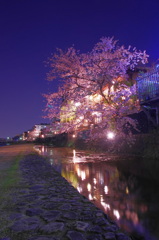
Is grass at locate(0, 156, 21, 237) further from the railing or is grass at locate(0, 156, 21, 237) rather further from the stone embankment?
the railing

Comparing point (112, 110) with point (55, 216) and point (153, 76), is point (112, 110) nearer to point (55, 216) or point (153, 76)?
point (153, 76)

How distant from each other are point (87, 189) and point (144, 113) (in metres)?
12.3

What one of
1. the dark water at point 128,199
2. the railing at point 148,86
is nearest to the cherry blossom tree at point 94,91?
the railing at point 148,86

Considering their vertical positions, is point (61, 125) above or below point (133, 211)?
above

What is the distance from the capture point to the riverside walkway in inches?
138

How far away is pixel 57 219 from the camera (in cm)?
420

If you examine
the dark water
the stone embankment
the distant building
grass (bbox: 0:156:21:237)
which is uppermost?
the distant building

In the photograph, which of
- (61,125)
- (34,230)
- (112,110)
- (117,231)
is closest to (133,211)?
(117,231)

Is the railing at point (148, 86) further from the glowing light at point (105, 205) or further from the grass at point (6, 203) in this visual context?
the grass at point (6, 203)

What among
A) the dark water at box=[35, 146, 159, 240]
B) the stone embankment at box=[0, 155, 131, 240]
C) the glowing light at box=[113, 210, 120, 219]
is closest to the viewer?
the stone embankment at box=[0, 155, 131, 240]

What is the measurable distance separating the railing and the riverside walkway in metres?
14.2

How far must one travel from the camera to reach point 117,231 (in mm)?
3748

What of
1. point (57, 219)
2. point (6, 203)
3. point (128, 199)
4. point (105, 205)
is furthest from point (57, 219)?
point (128, 199)

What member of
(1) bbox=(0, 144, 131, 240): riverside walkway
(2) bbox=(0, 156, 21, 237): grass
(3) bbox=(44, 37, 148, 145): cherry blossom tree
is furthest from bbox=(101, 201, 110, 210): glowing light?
(3) bbox=(44, 37, 148, 145): cherry blossom tree
